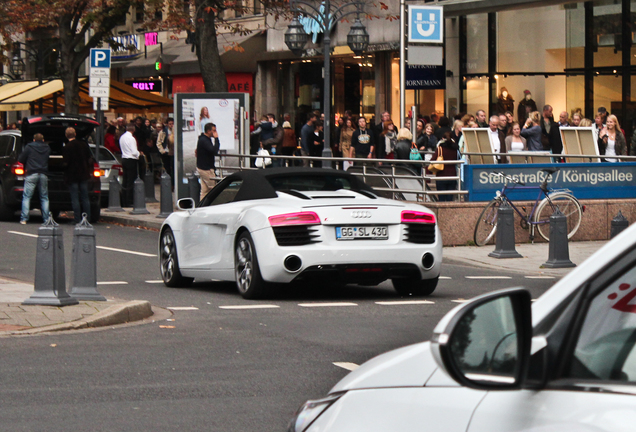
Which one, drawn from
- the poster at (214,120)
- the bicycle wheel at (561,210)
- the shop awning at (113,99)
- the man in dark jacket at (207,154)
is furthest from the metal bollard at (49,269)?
the shop awning at (113,99)

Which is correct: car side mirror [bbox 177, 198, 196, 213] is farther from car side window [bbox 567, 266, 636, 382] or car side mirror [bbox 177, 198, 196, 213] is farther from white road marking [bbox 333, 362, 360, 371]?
car side window [bbox 567, 266, 636, 382]

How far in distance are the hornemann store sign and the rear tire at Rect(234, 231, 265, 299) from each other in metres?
6.89

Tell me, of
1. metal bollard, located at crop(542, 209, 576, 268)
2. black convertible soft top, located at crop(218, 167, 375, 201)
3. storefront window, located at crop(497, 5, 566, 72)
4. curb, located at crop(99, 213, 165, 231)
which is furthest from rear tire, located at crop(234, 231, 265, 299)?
storefront window, located at crop(497, 5, 566, 72)

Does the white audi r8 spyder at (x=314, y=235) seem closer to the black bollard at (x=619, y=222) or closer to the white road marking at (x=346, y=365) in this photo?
the white road marking at (x=346, y=365)

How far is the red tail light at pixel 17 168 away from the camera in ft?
69.4

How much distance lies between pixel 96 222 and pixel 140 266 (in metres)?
→ 7.72

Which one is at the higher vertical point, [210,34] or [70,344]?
[210,34]

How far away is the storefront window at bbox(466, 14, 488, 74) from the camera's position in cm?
2978

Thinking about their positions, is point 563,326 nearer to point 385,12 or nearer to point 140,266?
point 140,266

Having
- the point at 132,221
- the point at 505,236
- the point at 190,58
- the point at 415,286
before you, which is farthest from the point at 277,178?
the point at 190,58

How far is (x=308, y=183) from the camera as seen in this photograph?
36.7ft

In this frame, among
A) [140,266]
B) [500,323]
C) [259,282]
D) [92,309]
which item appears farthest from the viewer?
[140,266]

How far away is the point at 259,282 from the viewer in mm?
10406

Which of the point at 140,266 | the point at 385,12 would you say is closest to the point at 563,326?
the point at 140,266
